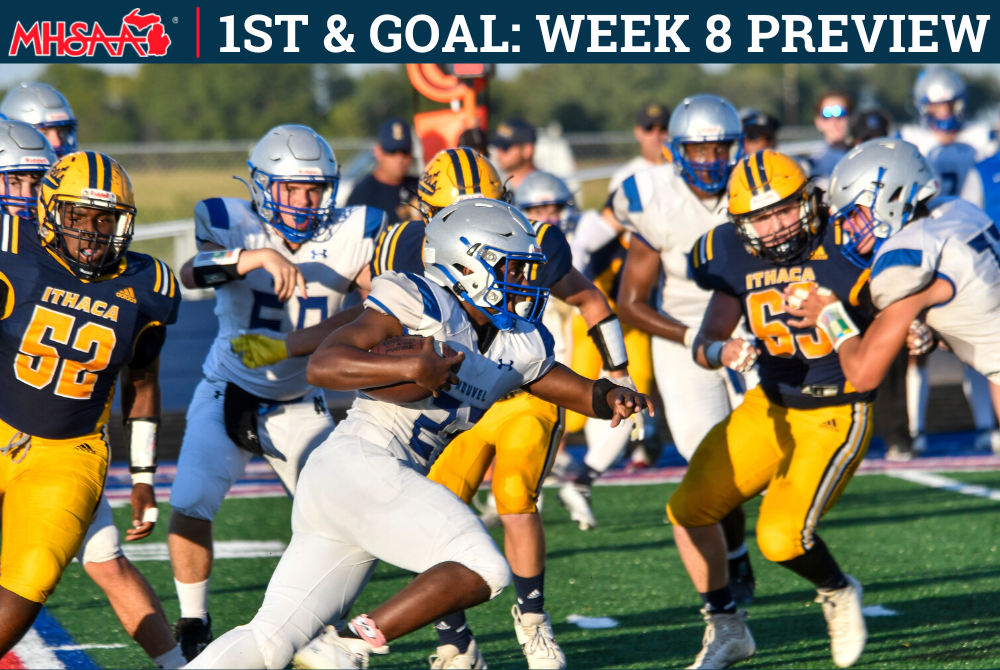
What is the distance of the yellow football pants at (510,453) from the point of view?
4.16 meters

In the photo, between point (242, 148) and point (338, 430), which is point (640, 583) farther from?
point (242, 148)

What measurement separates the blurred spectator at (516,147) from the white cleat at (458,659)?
420 cm

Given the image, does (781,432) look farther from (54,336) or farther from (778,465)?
(54,336)

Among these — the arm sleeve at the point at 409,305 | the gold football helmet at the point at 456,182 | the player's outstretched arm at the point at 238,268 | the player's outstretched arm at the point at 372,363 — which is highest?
the gold football helmet at the point at 456,182

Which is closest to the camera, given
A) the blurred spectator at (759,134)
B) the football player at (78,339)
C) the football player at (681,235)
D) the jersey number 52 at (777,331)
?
the football player at (78,339)

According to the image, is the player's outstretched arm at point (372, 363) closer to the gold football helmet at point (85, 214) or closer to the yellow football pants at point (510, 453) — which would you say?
the gold football helmet at point (85, 214)

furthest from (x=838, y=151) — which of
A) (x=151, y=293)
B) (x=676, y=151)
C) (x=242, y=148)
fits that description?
(x=242, y=148)

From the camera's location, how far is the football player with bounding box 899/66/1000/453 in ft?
26.4

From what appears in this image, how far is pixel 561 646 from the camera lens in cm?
439

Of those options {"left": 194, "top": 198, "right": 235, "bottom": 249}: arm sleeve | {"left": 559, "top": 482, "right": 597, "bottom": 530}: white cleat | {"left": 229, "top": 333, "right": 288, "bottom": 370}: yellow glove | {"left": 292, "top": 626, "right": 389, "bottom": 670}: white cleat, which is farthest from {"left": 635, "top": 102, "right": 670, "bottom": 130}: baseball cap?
{"left": 292, "top": 626, "right": 389, "bottom": 670}: white cleat

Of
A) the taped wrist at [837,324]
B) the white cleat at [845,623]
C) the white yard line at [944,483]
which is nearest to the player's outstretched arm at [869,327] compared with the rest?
the taped wrist at [837,324]

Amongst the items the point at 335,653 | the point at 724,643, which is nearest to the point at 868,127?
the point at 724,643

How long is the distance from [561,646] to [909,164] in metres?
2.19

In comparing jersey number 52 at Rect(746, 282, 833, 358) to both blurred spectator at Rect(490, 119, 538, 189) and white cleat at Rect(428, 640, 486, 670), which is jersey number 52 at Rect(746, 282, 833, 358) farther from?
blurred spectator at Rect(490, 119, 538, 189)
